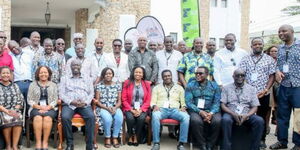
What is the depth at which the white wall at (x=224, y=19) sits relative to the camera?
19469 millimetres

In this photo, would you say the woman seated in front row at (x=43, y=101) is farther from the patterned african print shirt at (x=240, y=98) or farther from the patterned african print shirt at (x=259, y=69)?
the patterned african print shirt at (x=259, y=69)

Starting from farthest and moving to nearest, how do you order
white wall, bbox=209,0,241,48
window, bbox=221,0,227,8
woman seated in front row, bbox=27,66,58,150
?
window, bbox=221,0,227,8, white wall, bbox=209,0,241,48, woman seated in front row, bbox=27,66,58,150

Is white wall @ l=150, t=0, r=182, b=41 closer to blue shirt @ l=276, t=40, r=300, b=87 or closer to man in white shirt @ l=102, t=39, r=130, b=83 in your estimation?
man in white shirt @ l=102, t=39, r=130, b=83

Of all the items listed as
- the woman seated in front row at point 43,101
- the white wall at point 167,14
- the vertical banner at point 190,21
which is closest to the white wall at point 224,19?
the white wall at point 167,14

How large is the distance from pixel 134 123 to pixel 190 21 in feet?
12.0

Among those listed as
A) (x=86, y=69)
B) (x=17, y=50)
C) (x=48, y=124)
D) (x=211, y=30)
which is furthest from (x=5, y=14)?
(x=211, y=30)

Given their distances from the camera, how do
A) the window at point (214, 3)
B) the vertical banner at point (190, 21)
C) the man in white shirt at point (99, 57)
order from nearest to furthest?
the man in white shirt at point (99, 57) < the vertical banner at point (190, 21) < the window at point (214, 3)

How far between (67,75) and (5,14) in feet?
15.7

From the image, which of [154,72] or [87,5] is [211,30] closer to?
[87,5]

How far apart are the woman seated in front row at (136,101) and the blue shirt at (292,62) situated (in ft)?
7.60

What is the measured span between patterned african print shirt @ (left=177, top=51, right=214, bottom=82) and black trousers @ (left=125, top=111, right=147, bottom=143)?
3.44 feet

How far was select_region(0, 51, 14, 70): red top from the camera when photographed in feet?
20.1

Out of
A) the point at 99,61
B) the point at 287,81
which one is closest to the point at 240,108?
the point at 287,81

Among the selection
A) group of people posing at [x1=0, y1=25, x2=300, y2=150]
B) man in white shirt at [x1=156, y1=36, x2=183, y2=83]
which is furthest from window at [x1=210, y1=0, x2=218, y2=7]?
group of people posing at [x1=0, y1=25, x2=300, y2=150]
